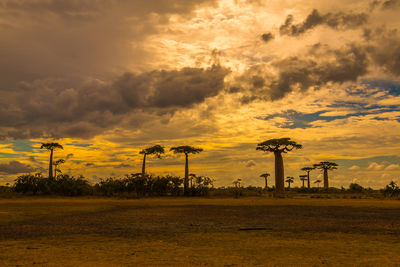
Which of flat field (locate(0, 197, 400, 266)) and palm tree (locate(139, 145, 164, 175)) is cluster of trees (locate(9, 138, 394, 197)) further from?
flat field (locate(0, 197, 400, 266))

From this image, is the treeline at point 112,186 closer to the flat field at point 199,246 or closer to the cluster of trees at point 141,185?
the cluster of trees at point 141,185

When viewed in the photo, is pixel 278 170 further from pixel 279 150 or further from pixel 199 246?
pixel 199 246

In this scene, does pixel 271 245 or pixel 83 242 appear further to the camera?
pixel 83 242

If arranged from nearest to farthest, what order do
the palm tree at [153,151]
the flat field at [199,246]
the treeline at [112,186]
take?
the flat field at [199,246] → the treeline at [112,186] → the palm tree at [153,151]

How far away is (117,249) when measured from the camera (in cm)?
723

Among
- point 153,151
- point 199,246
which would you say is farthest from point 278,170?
point 199,246

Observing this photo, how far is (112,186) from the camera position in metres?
37.0

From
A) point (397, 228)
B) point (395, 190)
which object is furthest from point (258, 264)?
point (395, 190)

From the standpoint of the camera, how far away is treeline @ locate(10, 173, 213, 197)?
3450cm

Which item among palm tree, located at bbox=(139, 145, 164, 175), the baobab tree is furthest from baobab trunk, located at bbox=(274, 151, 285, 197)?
palm tree, located at bbox=(139, 145, 164, 175)

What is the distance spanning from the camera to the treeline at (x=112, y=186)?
3450 cm

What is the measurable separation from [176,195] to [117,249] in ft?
104

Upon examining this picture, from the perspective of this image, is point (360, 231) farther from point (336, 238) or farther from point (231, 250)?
point (231, 250)

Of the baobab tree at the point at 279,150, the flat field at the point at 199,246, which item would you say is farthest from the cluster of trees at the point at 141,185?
the flat field at the point at 199,246
